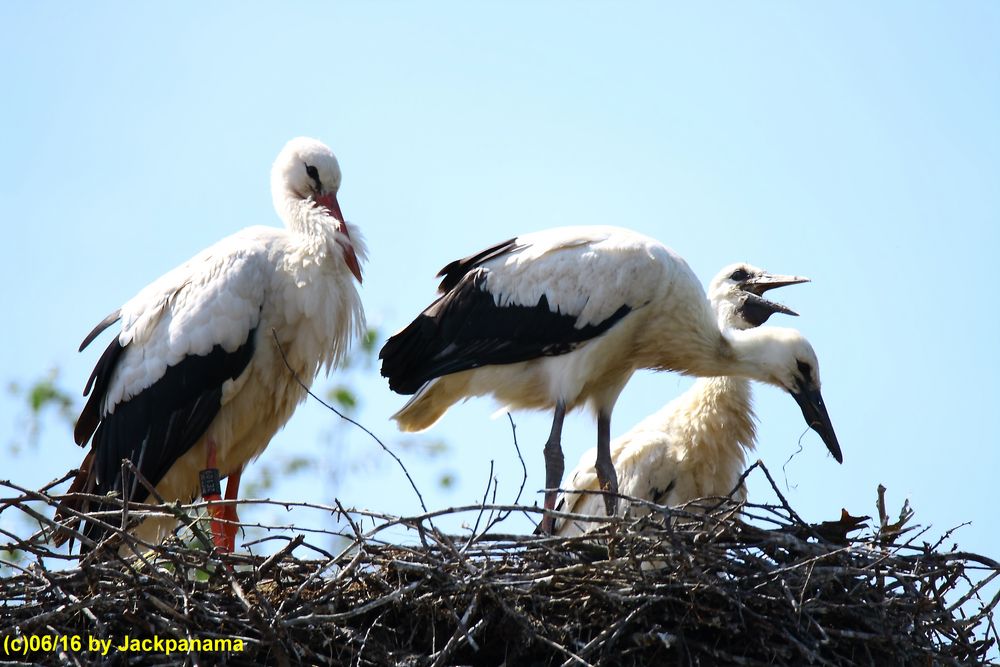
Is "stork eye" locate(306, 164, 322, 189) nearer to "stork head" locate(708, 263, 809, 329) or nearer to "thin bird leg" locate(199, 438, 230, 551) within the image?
"thin bird leg" locate(199, 438, 230, 551)

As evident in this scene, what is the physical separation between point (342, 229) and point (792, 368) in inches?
88.7

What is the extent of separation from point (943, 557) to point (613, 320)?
1987 millimetres

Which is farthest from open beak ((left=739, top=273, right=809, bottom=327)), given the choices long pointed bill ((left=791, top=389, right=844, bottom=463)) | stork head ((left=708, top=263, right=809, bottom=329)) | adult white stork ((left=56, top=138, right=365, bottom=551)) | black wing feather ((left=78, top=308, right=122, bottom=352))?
black wing feather ((left=78, top=308, right=122, bottom=352))

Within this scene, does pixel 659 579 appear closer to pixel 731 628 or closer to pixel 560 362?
pixel 731 628

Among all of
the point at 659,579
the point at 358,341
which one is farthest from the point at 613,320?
the point at 659,579

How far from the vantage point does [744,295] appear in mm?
8156

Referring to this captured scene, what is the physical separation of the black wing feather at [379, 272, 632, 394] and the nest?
159cm

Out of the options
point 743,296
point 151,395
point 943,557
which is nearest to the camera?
point 943,557

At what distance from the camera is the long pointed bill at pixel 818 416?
703cm

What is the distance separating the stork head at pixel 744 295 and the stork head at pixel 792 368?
0.88 meters

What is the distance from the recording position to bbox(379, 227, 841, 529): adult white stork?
6895mm

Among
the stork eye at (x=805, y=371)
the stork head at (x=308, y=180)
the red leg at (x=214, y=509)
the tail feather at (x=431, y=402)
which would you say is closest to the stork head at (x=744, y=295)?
the stork eye at (x=805, y=371)

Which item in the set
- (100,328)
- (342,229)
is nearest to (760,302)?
(342,229)

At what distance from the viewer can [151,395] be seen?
21.8 ft
